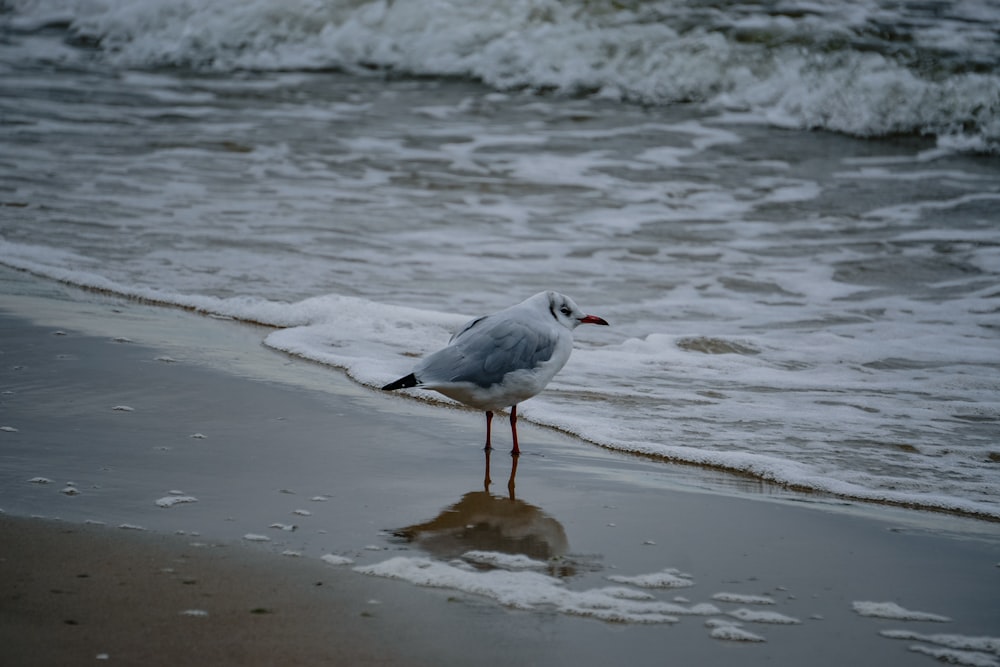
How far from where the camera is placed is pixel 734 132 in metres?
12.8

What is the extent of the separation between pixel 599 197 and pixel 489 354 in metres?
6.22

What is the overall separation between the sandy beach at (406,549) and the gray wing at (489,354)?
333mm

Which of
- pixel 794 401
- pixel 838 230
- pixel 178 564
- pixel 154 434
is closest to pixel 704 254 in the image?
pixel 838 230

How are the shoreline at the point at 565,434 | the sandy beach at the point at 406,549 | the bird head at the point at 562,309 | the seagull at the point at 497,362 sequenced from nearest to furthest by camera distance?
the sandy beach at the point at 406,549
the shoreline at the point at 565,434
the seagull at the point at 497,362
the bird head at the point at 562,309

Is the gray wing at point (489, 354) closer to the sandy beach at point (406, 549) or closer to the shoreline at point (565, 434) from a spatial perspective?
the sandy beach at point (406, 549)

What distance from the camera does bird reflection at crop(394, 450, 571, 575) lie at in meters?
3.52

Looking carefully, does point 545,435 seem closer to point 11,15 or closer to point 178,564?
point 178,564

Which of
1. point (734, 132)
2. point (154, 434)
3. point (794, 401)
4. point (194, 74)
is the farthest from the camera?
point (194, 74)

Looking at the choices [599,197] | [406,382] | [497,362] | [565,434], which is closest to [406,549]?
[406,382]

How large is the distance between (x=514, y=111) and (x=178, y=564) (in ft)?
36.9

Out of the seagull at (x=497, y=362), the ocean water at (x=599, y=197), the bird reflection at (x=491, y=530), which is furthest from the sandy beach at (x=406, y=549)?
the ocean water at (x=599, y=197)

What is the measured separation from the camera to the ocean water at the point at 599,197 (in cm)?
557

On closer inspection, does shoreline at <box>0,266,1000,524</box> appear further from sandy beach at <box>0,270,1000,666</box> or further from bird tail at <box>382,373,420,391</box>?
bird tail at <box>382,373,420,391</box>

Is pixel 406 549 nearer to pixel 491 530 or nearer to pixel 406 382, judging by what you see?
pixel 491 530
